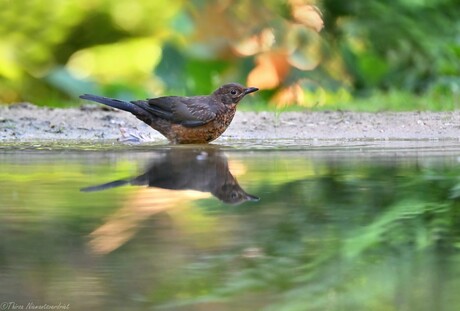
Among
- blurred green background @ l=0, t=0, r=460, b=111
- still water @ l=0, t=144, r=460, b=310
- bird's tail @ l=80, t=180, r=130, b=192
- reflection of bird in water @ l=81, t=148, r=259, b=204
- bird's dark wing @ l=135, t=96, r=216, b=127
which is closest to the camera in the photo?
still water @ l=0, t=144, r=460, b=310

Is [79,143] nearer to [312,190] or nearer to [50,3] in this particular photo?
[312,190]

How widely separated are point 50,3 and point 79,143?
4710mm

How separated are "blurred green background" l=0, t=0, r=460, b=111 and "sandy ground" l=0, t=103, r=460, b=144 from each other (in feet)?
8.08

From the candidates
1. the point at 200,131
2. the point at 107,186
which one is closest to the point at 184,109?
the point at 200,131

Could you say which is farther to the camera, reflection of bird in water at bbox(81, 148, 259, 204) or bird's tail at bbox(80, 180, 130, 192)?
bird's tail at bbox(80, 180, 130, 192)

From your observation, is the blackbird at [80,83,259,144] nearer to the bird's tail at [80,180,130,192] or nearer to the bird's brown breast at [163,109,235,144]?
the bird's brown breast at [163,109,235,144]

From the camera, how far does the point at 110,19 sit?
437 inches

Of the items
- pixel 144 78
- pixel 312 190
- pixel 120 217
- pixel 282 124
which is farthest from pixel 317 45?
pixel 120 217

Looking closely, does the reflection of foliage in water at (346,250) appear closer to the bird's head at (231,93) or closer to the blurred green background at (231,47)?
the bird's head at (231,93)

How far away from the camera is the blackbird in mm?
6590

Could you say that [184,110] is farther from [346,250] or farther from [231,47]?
[231,47]

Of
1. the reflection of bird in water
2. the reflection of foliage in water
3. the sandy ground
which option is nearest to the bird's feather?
the sandy ground

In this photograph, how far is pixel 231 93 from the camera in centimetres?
701

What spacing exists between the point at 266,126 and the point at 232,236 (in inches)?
181
